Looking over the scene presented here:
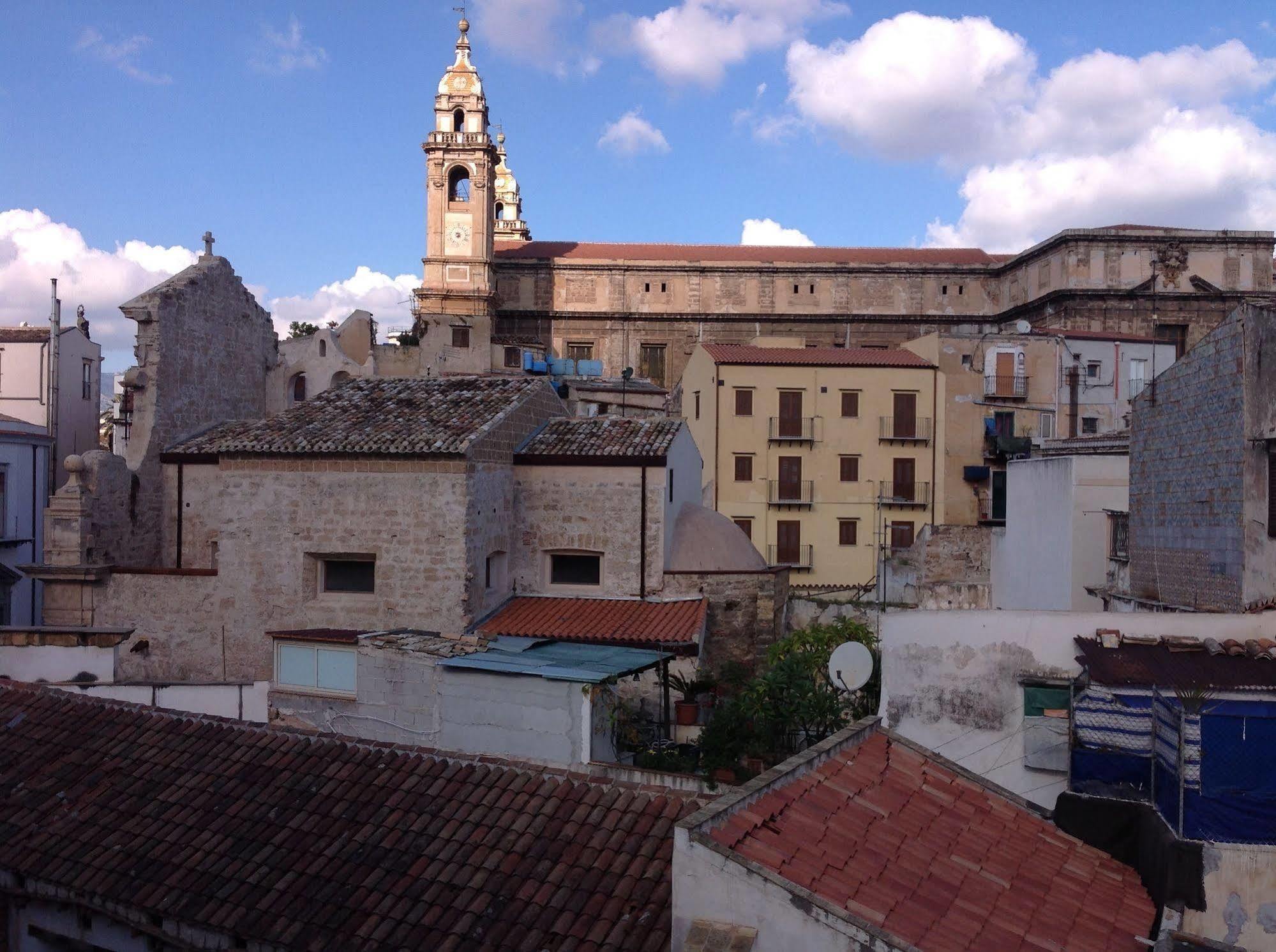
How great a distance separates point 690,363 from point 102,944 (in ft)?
121

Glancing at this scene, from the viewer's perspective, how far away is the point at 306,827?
8.56 metres

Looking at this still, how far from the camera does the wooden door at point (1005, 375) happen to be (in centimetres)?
4009

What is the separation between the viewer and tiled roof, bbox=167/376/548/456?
1927 cm

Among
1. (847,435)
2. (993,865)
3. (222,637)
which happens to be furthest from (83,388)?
(993,865)

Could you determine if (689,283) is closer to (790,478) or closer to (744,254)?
(744,254)

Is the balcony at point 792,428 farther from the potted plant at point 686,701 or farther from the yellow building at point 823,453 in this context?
the potted plant at point 686,701

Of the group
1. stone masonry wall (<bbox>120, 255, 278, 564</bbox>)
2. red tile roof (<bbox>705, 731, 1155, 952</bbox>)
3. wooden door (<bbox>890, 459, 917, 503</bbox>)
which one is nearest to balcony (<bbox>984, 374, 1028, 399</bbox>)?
wooden door (<bbox>890, 459, 917, 503</bbox>)

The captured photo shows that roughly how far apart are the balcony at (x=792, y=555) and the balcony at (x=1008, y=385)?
354 inches

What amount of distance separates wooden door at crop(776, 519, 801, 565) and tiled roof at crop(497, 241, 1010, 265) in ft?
82.8

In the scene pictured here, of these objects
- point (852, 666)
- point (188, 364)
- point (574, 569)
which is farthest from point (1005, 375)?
point (852, 666)

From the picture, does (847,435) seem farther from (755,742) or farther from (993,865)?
(993,865)

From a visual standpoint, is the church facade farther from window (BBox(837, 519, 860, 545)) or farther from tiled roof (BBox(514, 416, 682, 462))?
tiled roof (BBox(514, 416, 682, 462))

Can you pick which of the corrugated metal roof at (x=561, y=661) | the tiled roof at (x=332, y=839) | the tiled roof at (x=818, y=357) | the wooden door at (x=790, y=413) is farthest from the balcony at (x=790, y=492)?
the tiled roof at (x=332, y=839)

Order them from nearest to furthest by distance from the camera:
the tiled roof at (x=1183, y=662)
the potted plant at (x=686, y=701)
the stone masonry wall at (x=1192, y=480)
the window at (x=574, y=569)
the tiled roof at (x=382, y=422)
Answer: the tiled roof at (x=1183, y=662), the stone masonry wall at (x=1192, y=480), the potted plant at (x=686, y=701), the tiled roof at (x=382, y=422), the window at (x=574, y=569)
